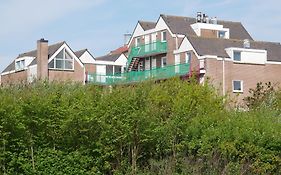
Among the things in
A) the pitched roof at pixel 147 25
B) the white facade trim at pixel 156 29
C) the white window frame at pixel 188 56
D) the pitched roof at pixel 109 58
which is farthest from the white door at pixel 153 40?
the white window frame at pixel 188 56

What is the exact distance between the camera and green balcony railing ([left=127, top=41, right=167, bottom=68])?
184 feet

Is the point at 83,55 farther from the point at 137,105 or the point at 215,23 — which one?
the point at 137,105

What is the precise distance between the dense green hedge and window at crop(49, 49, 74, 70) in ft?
117

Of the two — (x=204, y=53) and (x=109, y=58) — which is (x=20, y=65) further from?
(x=204, y=53)

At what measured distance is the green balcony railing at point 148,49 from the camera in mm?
56031

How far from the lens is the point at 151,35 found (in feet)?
190

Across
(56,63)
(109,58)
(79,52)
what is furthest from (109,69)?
(56,63)

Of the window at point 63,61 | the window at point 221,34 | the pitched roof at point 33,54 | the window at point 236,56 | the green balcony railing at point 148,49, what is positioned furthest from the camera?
the window at point 221,34

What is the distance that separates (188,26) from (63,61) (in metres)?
11.3

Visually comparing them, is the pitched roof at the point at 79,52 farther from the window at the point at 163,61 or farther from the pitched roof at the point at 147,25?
the window at the point at 163,61

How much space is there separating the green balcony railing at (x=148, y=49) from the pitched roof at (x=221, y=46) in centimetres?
483

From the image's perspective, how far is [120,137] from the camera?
18.0 metres

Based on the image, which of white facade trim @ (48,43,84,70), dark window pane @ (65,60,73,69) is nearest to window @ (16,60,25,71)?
white facade trim @ (48,43,84,70)

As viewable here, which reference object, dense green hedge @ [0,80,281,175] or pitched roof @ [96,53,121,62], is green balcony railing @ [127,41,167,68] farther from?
dense green hedge @ [0,80,281,175]
